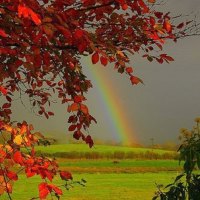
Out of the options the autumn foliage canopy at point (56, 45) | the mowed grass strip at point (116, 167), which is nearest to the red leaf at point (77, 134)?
the autumn foliage canopy at point (56, 45)

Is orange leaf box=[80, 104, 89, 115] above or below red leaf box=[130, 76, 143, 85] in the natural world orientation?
below

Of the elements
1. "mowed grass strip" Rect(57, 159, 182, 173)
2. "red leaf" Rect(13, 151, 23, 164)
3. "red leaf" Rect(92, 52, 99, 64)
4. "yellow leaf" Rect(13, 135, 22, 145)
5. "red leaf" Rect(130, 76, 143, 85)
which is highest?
"mowed grass strip" Rect(57, 159, 182, 173)

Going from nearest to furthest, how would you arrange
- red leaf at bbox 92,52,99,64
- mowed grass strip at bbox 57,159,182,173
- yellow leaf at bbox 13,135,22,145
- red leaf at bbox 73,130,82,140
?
red leaf at bbox 92,52,99,64 → yellow leaf at bbox 13,135,22,145 → red leaf at bbox 73,130,82,140 → mowed grass strip at bbox 57,159,182,173

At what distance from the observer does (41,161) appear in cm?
450

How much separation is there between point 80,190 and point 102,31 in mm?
15900

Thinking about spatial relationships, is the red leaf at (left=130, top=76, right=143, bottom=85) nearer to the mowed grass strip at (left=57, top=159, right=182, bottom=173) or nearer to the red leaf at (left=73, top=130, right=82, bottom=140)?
the red leaf at (left=73, top=130, right=82, bottom=140)

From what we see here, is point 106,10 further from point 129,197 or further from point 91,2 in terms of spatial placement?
point 129,197

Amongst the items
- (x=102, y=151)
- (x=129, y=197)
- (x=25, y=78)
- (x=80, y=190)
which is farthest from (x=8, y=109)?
(x=102, y=151)

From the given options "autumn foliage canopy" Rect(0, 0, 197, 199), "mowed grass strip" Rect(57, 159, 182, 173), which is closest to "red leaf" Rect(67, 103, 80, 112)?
"autumn foliage canopy" Rect(0, 0, 197, 199)

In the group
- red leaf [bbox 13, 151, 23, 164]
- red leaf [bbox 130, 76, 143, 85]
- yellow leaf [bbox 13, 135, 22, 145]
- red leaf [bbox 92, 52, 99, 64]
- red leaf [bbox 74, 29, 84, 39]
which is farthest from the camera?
red leaf [bbox 130, 76, 143, 85]

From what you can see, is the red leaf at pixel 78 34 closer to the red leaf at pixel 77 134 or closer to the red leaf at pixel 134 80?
the red leaf at pixel 134 80

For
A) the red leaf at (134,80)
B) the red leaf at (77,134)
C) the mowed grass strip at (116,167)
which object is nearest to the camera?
the red leaf at (134,80)

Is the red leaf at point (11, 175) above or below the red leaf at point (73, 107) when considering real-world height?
below

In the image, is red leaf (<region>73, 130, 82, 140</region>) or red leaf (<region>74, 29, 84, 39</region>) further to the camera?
red leaf (<region>73, 130, 82, 140</region>)
